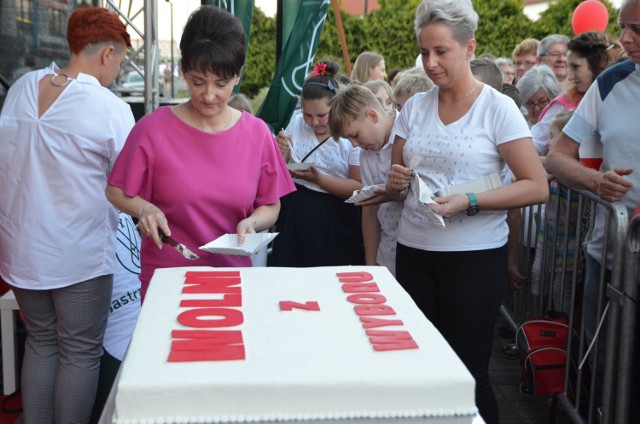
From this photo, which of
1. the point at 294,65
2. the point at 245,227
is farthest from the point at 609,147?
the point at 294,65

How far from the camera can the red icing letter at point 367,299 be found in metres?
1.69

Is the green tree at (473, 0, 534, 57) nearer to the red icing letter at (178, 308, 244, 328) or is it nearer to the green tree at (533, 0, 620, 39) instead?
the green tree at (533, 0, 620, 39)

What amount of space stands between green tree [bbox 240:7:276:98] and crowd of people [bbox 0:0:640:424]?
15.0 meters

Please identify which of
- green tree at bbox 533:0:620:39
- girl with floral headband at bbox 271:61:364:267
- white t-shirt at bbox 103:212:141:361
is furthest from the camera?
green tree at bbox 533:0:620:39

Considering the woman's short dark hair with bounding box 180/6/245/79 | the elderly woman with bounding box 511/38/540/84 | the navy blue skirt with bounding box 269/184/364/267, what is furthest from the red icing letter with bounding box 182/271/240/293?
the elderly woman with bounding box 511/38/540/84

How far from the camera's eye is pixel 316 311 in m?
1.61

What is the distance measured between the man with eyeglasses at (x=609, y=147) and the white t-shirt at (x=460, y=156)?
0.49 meters

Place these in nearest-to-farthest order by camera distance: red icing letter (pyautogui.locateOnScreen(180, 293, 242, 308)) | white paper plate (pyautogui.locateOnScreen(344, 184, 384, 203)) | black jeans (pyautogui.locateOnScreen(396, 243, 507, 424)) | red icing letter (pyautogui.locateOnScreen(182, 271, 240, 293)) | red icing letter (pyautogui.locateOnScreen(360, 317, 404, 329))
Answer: red icing letter (pyautogui.locateOnScreen(360, 317, 404, 329))
red icing letter (pyautogui.locateOnScreen(180, 293, 242, 308))
red icing letter (pyautogui.locateOnScreen(182, 271, 240, 293))
black jeans (pyautogui.locateOnScreen(396, 243, 507, 424))
white paper plate (pyautogui.locateOnScreen(344, 184, 384, 203))

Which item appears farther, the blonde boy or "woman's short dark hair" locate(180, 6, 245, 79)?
the blonde boy

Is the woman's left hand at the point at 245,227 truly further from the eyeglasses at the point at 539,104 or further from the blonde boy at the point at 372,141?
the eyeglasses at the point at 539,104

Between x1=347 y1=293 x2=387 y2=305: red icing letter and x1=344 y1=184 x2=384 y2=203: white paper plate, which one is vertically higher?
x1=347 y1=293 x2=387 y2=305: red icing letter

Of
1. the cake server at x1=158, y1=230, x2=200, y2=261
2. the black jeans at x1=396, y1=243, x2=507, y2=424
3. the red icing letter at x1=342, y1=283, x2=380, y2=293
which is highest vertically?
the red icing letter at x1=342, y1=283, x2=380, y2=293

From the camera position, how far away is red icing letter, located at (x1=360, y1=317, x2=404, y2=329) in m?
1.52

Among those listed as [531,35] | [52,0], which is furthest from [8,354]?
[531,35]
